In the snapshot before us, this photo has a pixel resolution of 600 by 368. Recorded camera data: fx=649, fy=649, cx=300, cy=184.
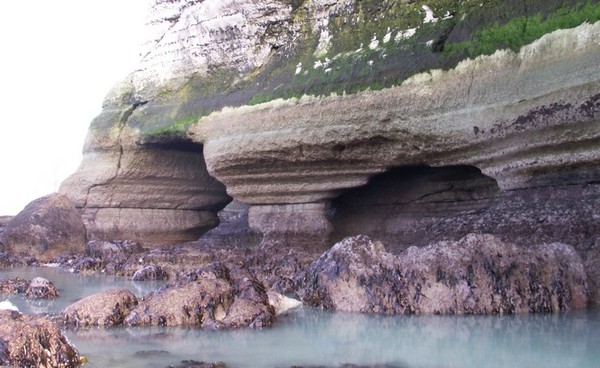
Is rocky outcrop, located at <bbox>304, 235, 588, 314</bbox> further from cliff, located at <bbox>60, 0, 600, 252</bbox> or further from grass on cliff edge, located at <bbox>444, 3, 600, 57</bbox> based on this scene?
grass on cliff edge, located at <bbox>444, 3, 600, 57</bbox>

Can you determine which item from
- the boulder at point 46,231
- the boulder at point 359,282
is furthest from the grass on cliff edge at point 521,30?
the boulder at point 46,231

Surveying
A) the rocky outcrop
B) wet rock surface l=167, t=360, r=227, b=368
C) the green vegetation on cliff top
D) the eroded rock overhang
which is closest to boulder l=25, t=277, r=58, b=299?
the rocky outcrop

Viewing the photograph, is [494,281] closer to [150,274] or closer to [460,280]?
[460,280]

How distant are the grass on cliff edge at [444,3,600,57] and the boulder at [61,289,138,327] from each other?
17.7ft

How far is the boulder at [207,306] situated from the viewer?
529 centimetres

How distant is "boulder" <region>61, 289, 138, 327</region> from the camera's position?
5.30 m

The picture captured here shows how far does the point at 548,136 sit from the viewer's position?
7.51m

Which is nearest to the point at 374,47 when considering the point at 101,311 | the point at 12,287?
the point at 12,287

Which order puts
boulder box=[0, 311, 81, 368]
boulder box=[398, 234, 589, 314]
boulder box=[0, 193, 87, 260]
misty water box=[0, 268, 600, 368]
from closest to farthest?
1. boulder box=[0, 311, 81, 368]
2. misty water box=[0, 268, 600, 368]
3. boulder box=[398, 234, 589, 314]
4. boulder box=[0, 193, 87, 260]

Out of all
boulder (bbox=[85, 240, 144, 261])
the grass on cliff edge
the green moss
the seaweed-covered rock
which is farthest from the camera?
the green moss

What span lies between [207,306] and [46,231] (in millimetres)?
Result: 9379

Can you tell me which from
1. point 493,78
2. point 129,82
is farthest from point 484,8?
point 129,82

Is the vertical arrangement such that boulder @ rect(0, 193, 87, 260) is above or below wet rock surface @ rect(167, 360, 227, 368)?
above

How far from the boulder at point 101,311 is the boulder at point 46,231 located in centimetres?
858
